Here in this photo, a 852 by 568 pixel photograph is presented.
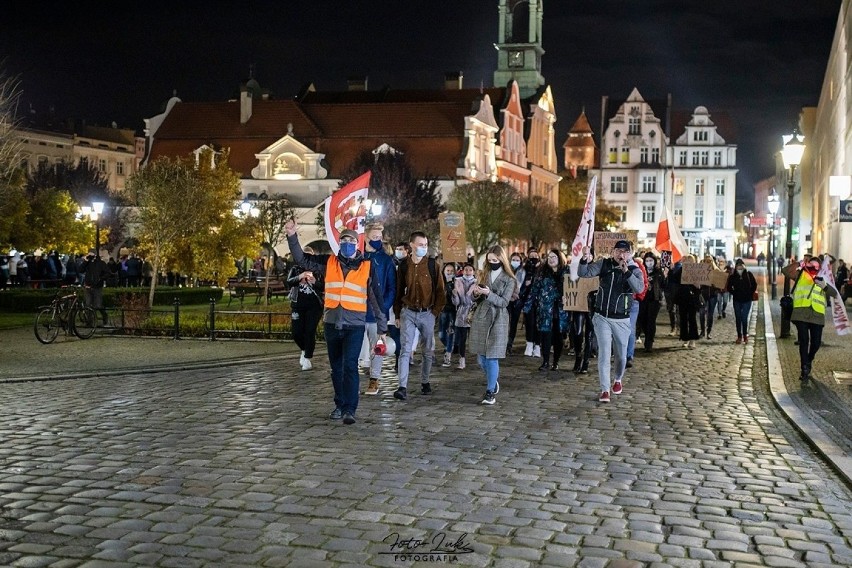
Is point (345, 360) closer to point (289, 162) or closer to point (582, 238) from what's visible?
point (582, 238)

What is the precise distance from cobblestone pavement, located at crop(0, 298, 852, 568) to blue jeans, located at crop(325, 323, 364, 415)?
299 millimetres

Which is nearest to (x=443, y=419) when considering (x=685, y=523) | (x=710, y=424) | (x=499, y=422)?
(x=499, y=422)

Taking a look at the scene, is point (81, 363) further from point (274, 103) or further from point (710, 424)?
point (274, 103)

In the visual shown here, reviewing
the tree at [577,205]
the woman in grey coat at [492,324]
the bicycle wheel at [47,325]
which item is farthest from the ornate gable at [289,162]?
the woman in grey coat at [492,324]

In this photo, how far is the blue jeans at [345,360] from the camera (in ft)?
35.5

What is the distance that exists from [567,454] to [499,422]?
69.7 inches

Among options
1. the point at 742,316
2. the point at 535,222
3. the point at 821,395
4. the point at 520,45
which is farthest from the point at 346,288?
the point at 520,45

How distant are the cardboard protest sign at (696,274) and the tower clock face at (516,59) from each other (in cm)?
6686

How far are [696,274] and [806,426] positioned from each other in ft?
37.2

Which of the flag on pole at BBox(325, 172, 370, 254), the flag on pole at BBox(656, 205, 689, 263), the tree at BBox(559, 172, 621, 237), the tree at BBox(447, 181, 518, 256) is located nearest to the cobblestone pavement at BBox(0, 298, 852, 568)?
the flag on pole at BBox(325, 172, 370, 254)

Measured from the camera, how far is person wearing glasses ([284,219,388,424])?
1078 centimetres

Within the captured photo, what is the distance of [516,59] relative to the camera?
3472 inches

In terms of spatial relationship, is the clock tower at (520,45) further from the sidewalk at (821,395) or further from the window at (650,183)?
the sidewalk at (821,395)

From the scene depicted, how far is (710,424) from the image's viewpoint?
11.4m
